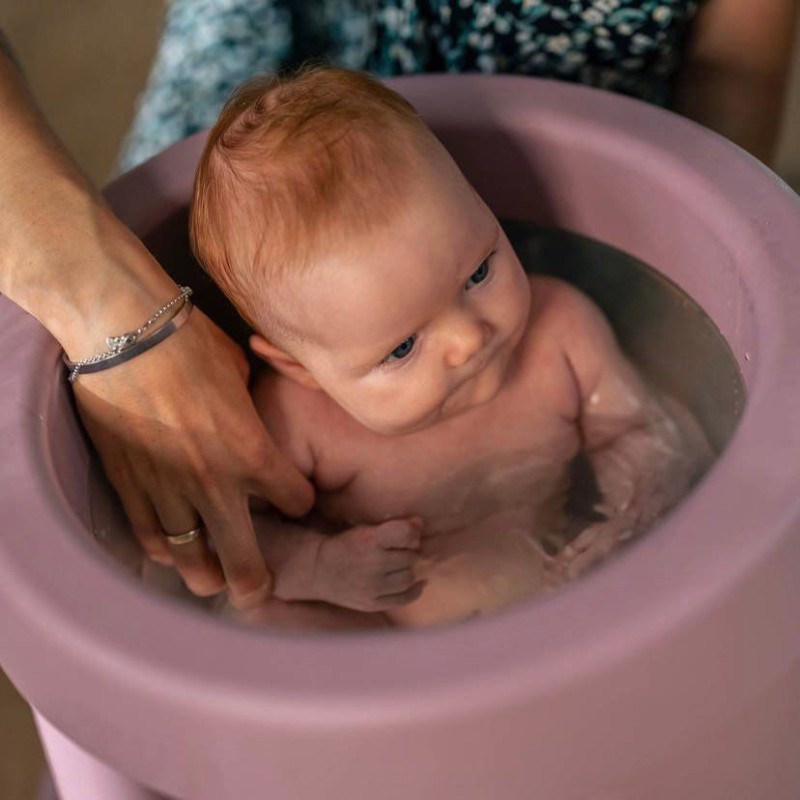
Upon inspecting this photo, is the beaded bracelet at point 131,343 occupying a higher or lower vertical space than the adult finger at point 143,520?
higher

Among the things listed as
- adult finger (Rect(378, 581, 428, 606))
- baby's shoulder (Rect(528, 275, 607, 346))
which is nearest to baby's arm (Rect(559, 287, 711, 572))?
baby's shoulder (Rect(528, 275, 607, 346))

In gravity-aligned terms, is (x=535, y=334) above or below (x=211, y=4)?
below

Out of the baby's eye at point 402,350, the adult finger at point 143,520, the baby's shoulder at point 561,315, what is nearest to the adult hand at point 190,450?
the adult finger at point 143,520

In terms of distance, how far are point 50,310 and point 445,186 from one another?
0.89 feet

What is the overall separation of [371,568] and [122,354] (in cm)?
24

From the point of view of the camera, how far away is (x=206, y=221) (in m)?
0.87

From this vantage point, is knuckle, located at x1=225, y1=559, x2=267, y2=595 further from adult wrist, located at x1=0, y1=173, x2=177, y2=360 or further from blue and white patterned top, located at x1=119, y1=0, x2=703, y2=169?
blue and white patterned top, located at x1=119, y1=0, x2=703, y2=169

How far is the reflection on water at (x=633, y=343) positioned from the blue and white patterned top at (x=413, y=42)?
0.18m

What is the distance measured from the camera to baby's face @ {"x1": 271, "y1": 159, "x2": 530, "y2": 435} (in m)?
0.83

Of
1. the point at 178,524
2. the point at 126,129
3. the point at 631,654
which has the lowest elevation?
the point at 126,129

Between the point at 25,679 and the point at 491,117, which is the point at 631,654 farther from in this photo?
the point at 491,117

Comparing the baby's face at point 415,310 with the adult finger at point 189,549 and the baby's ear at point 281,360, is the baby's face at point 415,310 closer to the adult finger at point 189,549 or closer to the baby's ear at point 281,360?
the baby's ear at point 281,360

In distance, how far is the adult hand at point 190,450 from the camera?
0.87 meters

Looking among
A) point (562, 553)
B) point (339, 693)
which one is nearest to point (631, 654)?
point (339, 693)
